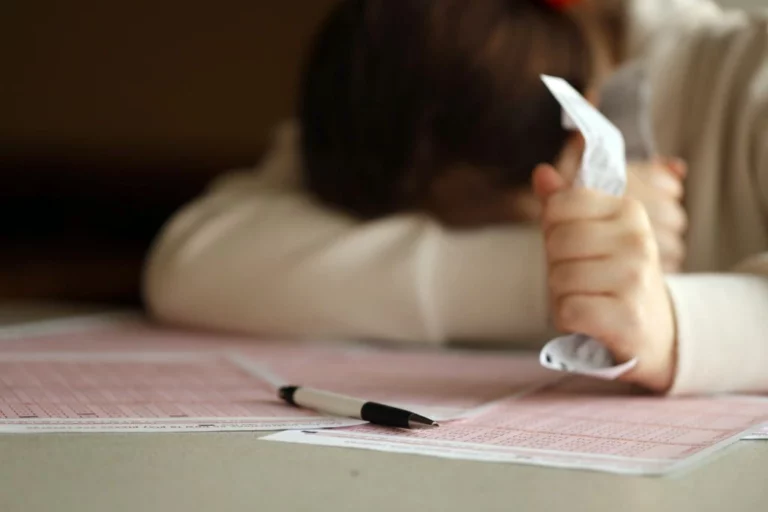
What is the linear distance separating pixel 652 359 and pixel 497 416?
0.12 meters

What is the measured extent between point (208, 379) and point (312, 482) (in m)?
0.29

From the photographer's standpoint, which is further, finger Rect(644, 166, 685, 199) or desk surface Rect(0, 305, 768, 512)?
finger Rect(644, 166, 685, 199)

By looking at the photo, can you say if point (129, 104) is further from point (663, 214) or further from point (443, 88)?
point (663, 214)

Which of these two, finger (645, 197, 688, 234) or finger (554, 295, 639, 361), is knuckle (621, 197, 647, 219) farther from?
finger (645, 197, 688, 234)

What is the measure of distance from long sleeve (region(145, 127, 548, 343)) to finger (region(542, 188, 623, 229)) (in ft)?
0.89

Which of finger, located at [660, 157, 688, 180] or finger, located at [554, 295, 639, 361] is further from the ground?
finger, located at [660, 157, 688, 180]

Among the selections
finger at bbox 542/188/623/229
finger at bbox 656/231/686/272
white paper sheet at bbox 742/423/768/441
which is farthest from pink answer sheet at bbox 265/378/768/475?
finger at bbox 656/231/686/272

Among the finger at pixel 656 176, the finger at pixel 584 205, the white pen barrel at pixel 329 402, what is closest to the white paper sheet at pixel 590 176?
the finger at pixel 584 205

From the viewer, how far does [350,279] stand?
98 centimetres

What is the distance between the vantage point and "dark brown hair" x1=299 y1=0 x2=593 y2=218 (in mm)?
941

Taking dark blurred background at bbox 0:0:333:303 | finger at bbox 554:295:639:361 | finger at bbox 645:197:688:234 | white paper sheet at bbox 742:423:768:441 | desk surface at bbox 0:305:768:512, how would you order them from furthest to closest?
1. dark blurred background at bbox 0:0:333:303
2. finger at bbox 645:197:688:234
3. finger at bbox 554:295:639:361
4. white paper sheet at bbox 742:423:768:441
5. desk surface at bbox 0:305:768:512

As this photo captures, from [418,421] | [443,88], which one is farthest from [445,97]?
[418,421]

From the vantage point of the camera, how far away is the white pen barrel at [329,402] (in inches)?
22.3

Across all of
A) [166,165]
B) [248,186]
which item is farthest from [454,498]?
[166,165]
